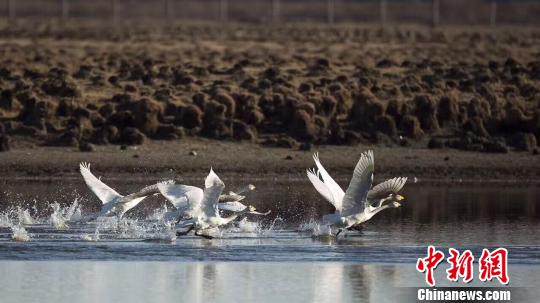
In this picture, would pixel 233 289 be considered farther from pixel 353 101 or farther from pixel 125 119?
pixel 353 101

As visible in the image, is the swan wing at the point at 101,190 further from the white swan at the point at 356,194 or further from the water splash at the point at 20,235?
the white swan at the point at 356,194

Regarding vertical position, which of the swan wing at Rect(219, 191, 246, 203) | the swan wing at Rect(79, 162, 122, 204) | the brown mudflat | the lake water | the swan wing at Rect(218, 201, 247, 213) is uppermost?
the brown mudflat

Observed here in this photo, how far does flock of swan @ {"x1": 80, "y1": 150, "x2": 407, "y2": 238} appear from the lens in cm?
2014

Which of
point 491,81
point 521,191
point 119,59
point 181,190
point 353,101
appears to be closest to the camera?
point 181,190

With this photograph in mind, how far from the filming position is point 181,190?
2103 centimetres

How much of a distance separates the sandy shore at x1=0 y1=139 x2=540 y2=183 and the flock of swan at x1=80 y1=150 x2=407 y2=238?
6.55 metres

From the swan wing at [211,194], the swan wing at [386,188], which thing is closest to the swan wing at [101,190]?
the swan wing at [211,194]

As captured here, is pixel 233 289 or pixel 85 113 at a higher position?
pixel 85 113

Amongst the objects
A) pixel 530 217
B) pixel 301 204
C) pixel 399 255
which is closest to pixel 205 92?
pixel 301 204

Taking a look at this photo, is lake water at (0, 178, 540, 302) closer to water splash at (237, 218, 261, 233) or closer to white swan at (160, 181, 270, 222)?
water splash at (237, 218, 261, 233)

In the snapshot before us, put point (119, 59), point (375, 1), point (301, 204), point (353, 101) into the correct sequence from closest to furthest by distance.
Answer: point (301, 204) < point (353, 101) < point (119, 59) < point (375, 1)

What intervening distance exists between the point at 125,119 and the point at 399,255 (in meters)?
13.9

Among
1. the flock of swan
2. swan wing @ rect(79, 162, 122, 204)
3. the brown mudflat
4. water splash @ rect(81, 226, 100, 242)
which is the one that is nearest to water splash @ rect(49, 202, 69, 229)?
the flock of swan

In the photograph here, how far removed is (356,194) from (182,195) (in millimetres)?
2639
